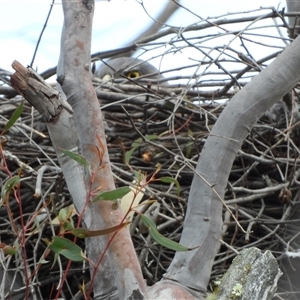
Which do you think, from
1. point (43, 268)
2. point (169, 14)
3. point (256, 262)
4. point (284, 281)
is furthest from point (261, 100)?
point (169, 14)

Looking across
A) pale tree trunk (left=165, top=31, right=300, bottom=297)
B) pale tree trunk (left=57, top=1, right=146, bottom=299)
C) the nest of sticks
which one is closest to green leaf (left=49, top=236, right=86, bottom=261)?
pale tree trunk (left=57, top=1, right=146, bottom=299)

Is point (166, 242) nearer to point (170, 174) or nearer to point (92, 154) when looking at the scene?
point (92, 154)

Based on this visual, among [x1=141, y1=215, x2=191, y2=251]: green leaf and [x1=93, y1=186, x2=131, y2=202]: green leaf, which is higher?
[x1=93, y1=186, x2=131, y2=202]: green leaf

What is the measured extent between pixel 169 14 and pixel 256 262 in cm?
253

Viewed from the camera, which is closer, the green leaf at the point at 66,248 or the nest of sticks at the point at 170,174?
the green leaf at the point at 66,248

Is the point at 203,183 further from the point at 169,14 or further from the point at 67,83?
the point at 169,14

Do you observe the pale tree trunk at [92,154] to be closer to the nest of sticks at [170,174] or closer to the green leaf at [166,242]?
the green leaf at [166,242]

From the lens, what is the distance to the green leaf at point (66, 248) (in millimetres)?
951

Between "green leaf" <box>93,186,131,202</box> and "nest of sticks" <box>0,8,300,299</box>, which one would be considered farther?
"nest of sticks" <box>0,8,300,299</box>

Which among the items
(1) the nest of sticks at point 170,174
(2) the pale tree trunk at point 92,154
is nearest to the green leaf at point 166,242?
(2) the pale tree trunk at point 92,154

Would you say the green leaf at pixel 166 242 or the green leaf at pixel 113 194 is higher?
the green leaf at pixel 113 194

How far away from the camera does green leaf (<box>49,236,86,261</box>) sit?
3.12 ft

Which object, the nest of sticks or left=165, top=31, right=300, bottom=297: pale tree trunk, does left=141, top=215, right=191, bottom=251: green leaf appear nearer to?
left=165, top=31, right=300, bottom=297: pale tree trunk

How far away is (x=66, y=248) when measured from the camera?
0.96m
